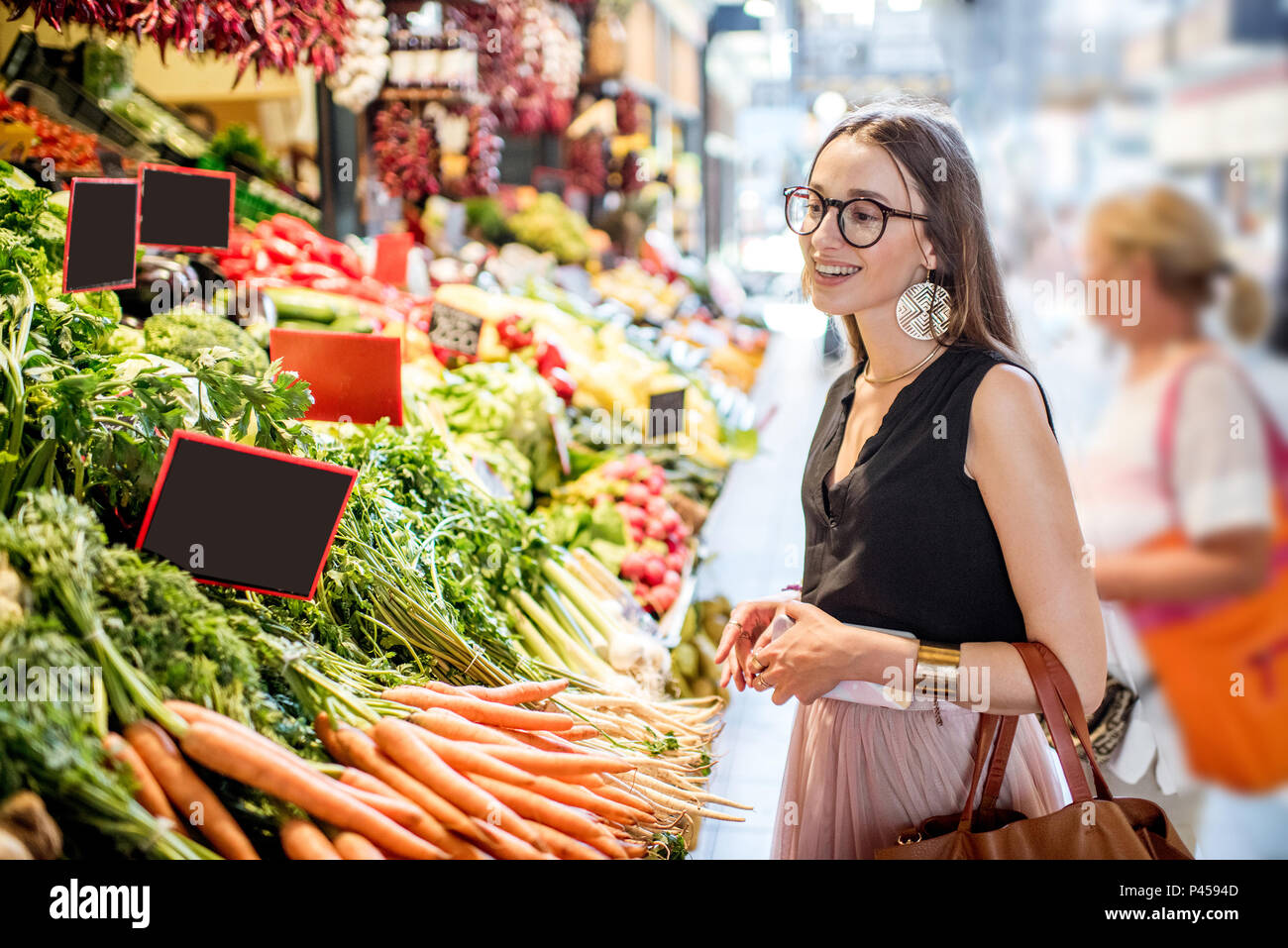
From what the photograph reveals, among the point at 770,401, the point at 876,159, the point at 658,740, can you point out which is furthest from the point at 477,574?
the point at 770,401

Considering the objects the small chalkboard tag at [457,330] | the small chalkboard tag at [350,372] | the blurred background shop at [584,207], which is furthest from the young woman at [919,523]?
the small chalkboard tag at [457,330]

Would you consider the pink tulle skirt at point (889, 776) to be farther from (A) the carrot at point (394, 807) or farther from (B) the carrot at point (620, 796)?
(A) the carrot at point (394, 807)

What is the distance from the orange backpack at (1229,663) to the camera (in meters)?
2.72

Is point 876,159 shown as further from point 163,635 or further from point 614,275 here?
point 614,275

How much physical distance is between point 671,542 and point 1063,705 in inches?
71.8

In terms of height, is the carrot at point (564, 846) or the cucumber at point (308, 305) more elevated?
the cucumber at point (308, 305)

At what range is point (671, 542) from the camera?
3.06 metres

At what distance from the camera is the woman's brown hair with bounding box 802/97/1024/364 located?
140cm

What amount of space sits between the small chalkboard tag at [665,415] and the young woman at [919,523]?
1855mm

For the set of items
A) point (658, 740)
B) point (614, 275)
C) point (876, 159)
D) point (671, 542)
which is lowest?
point (658, 740)

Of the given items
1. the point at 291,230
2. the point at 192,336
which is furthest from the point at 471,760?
the point at 291,230

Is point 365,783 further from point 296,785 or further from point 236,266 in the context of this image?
point 236,266

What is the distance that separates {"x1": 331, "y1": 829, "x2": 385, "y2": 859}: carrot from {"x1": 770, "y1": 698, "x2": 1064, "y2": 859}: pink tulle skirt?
2.20 ft

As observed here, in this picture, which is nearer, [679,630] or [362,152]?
[679,630]
